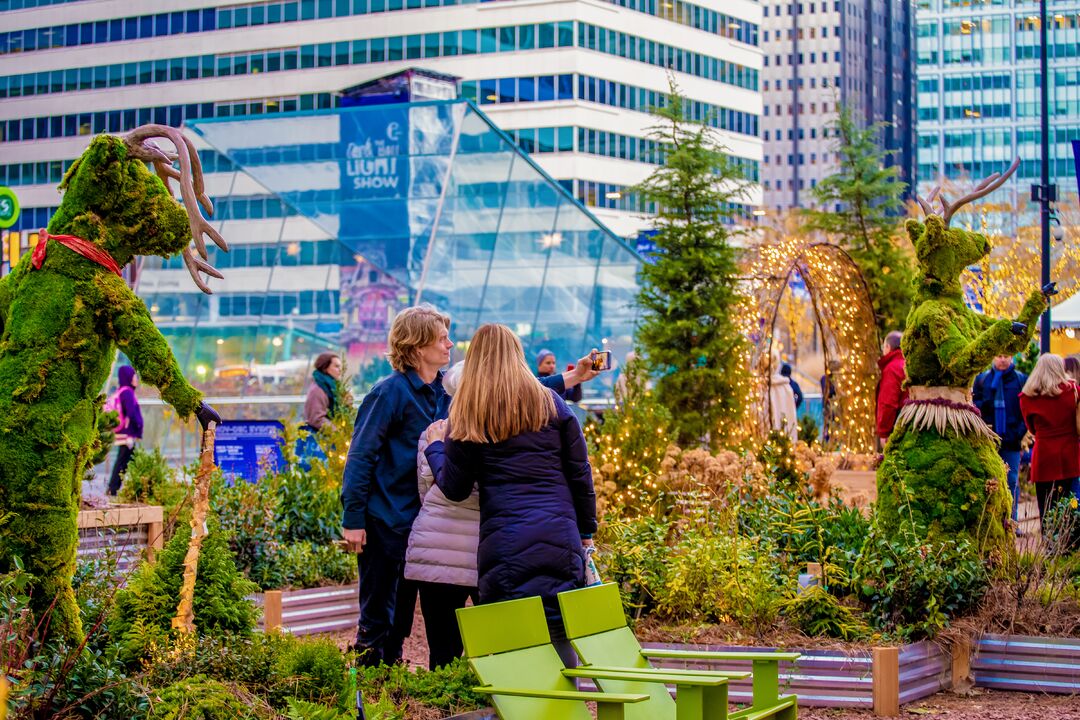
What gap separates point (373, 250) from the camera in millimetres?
19969

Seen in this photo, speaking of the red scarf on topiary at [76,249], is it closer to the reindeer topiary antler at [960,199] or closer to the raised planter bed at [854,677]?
the raised planter bed at [854,677]

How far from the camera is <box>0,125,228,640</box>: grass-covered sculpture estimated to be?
5.58 metres

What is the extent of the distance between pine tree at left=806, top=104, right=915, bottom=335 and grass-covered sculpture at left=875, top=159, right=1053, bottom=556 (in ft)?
40.1

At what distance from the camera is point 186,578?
5383 mm

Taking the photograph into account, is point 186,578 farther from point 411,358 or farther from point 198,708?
point 411,358

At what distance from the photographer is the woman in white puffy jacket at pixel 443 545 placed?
5734mm

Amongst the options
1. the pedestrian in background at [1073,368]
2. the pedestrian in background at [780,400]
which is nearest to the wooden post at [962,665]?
the pedestrian in background at [1073,368]

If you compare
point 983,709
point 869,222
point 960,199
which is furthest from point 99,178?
point 869,222

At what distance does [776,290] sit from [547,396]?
13334mm

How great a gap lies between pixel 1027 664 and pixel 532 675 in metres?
3.52

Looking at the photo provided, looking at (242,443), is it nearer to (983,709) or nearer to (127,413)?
(127,413)

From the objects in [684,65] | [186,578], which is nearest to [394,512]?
[186,578]

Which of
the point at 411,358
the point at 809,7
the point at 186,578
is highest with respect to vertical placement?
the point at 809,7

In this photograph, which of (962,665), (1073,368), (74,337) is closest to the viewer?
(74,337)
